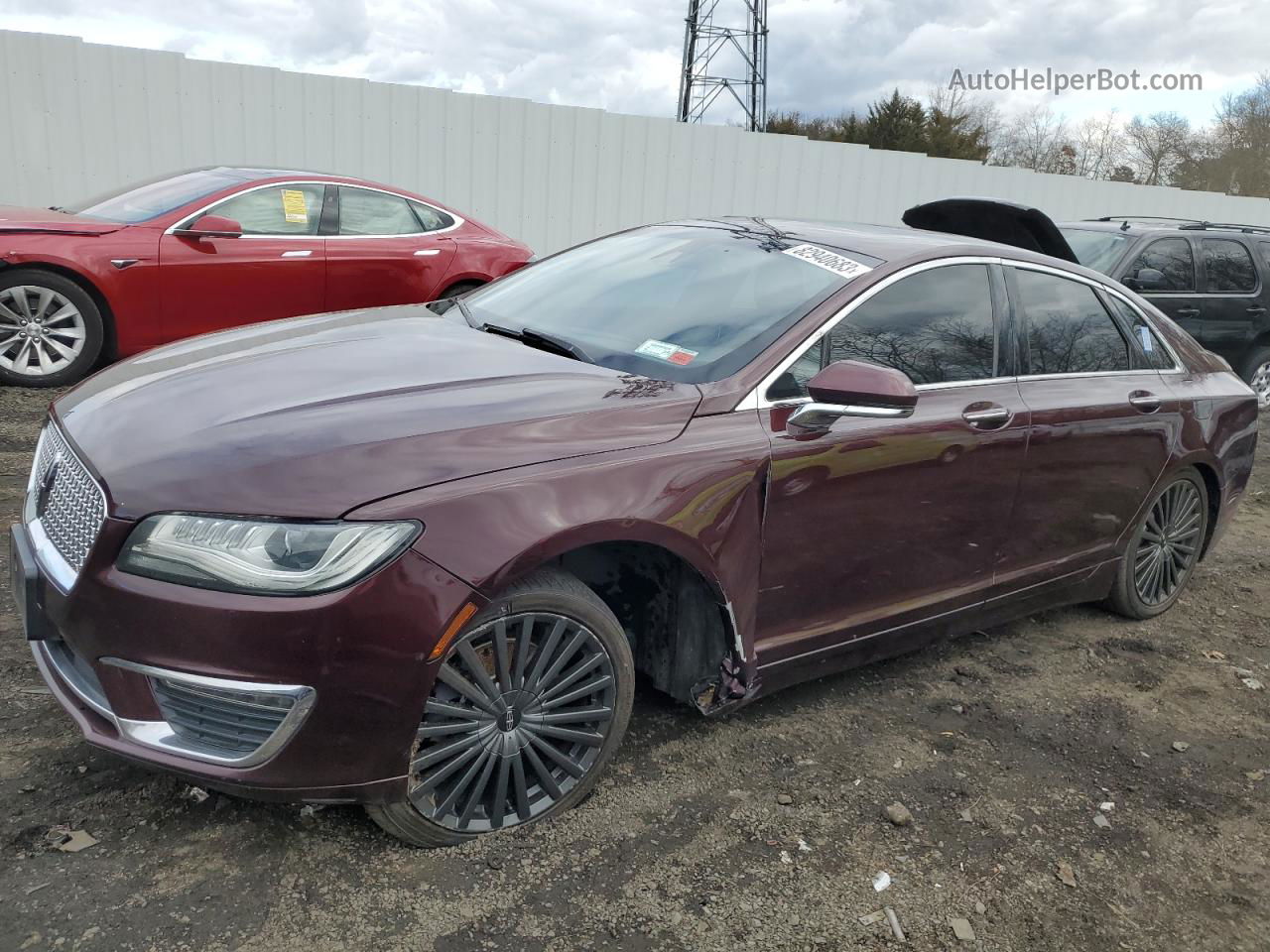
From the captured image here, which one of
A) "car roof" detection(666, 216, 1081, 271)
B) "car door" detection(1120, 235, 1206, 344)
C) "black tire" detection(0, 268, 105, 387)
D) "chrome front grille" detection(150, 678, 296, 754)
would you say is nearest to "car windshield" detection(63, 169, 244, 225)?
"black tire" detection(0, 268, 105, 387)

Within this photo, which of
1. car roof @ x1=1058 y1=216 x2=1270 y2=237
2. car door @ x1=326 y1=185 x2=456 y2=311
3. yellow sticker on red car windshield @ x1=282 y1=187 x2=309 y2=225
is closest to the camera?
yellow sticker on red car windshield @ x1=282 y1=187 x2=309 y2=225

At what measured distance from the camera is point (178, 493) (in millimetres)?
2162

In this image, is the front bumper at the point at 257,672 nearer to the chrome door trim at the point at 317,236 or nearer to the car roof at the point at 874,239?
the car roof at the point at 874,239

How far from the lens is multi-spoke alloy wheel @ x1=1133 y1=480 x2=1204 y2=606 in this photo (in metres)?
4.37

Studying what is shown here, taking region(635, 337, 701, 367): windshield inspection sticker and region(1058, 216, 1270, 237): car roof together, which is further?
region(1058, 216, 1270, 237): car roof

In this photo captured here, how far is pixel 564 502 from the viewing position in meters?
2.41

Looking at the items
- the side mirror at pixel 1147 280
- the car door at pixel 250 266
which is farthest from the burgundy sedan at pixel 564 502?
A: the side mirror at pixel 1147 280

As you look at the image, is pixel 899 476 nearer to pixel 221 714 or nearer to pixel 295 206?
pixel 221 714

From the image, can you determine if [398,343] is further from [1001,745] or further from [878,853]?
[1001,745]

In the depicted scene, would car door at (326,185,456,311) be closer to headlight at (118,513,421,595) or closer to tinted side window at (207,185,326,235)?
tinted side window at (207,185,326,235)

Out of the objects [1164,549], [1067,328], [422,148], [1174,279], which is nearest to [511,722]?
[1067,328]

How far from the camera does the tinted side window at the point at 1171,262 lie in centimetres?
818

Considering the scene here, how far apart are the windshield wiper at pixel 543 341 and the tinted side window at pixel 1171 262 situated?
6477 mm

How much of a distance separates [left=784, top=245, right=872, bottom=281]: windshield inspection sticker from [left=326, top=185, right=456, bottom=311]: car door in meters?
4.82
